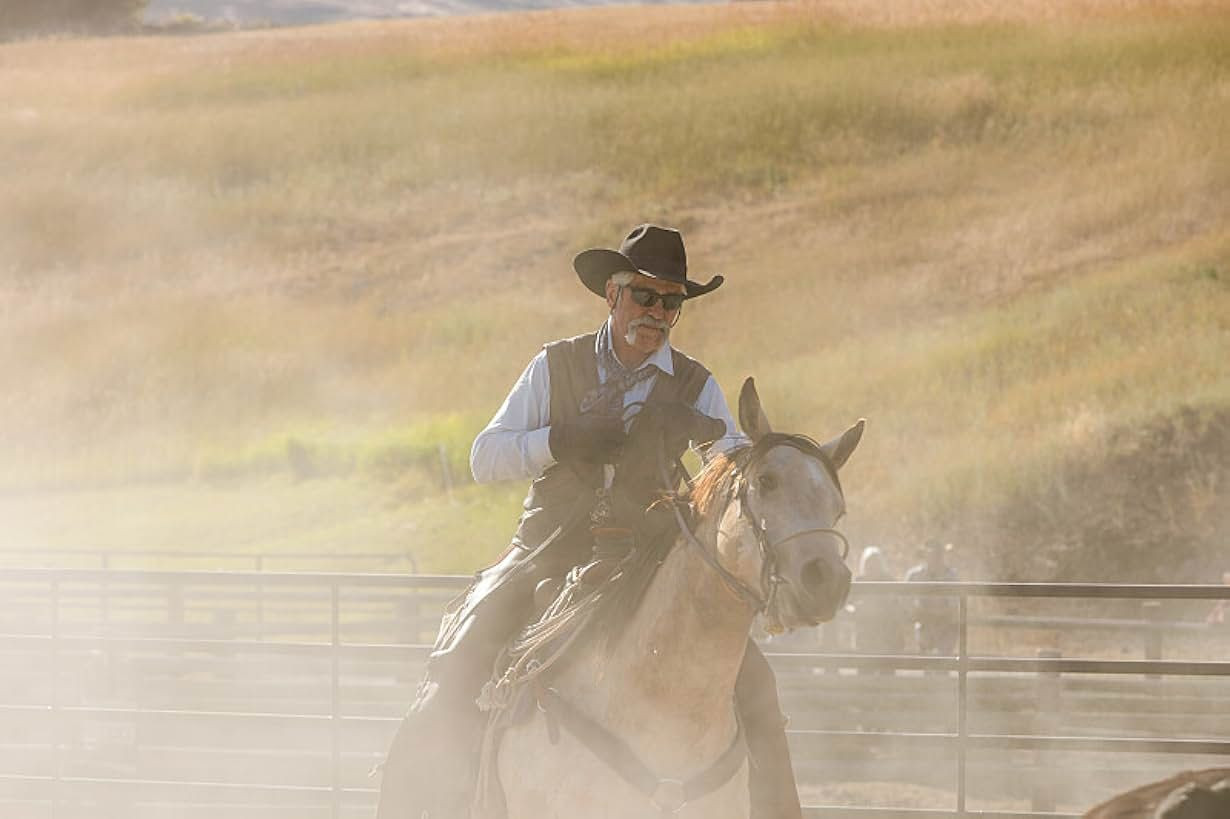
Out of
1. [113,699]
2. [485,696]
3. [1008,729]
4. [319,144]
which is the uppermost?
[485,696]

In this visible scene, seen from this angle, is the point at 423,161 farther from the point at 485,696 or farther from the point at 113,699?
the point at 485,696

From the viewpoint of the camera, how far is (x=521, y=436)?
236 inches

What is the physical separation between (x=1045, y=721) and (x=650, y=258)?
849 centimetres

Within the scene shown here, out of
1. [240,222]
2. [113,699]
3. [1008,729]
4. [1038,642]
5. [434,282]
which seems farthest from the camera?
[240,222]

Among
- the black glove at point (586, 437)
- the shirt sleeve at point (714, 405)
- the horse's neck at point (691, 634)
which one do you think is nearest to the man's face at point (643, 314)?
the shirt sleeve at point (714, 405)

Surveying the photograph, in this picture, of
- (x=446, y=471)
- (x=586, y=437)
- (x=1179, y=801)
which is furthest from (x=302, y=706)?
(x=1179, y=801)

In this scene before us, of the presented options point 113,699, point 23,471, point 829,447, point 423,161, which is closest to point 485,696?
point 829,447

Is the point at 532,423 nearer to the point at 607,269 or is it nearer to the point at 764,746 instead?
the point at 607,269

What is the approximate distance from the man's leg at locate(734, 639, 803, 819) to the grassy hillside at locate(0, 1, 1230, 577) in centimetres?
2020

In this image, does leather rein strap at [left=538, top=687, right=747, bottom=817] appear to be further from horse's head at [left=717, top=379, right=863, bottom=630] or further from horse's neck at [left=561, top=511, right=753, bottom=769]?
horse's head at [left=717, top=379, right=863, bottom=630]

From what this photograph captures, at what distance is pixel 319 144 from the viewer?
43.8m

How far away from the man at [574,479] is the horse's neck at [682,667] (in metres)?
0.27

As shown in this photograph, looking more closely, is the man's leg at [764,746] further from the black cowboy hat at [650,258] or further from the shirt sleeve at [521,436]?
the black cowboy hat at [650,258]

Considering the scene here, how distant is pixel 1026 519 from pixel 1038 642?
4.09 m
